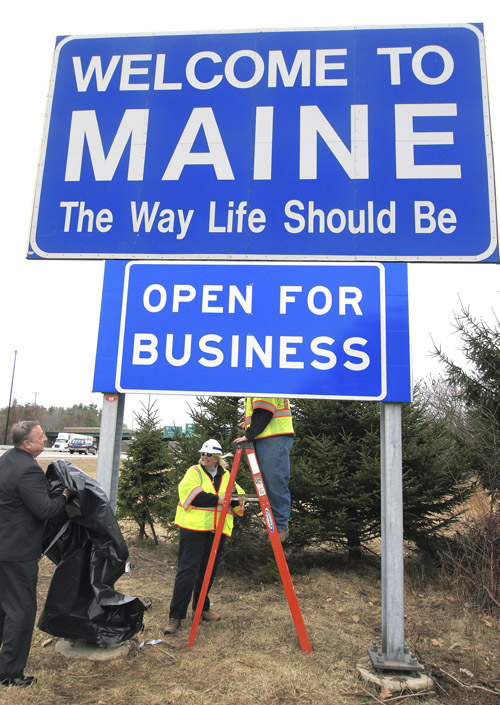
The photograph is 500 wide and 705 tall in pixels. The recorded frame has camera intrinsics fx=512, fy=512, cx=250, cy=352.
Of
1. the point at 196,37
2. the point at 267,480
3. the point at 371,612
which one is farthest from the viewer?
the point at 371,612

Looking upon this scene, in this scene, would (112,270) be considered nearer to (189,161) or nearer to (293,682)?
(189,161)

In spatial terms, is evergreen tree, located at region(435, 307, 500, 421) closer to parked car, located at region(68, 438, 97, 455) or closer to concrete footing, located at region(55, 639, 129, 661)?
concrete footing, located at region(55, 639, 129, 661)

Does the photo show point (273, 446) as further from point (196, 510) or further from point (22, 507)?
point (22, 507)

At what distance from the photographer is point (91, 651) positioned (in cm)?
393

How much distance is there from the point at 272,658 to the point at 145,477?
5100 millimetres

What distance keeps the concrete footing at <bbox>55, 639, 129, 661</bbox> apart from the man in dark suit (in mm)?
487

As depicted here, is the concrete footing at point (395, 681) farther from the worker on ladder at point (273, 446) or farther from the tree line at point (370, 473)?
the tree line at point (370, 473)

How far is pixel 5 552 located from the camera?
3.54 m

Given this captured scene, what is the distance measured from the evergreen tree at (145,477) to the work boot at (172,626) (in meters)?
3.41

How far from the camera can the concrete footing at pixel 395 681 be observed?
133 inches

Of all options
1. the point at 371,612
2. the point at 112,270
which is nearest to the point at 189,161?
the point at 112,270

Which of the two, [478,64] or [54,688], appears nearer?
[54,688]

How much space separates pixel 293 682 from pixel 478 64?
5.17 m

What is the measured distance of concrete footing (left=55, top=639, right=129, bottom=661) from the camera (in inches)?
153
